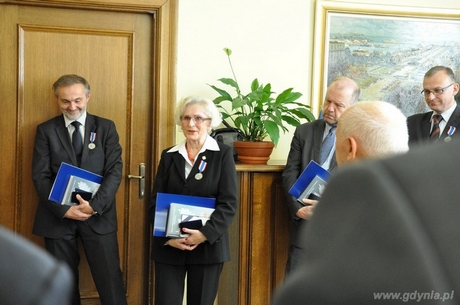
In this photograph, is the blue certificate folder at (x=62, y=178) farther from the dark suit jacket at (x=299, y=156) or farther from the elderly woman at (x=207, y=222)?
the dark suit jacket at (x=299, y=156)

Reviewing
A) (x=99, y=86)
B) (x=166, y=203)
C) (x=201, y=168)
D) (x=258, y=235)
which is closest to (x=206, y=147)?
(x=201, y=168)

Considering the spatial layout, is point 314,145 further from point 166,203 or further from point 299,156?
point 166,203

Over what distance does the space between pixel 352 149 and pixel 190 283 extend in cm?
197

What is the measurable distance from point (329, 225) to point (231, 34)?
4.53m

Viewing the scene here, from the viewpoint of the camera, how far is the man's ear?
2.04 m

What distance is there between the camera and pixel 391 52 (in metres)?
5.20

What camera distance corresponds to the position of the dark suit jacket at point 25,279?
0.47 metres

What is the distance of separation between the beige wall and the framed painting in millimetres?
96

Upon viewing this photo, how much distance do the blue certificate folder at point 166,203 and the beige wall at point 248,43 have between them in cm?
127

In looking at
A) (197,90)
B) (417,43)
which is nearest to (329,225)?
(197,90)

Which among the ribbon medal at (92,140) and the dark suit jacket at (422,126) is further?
the ribbon medal at (92,140)

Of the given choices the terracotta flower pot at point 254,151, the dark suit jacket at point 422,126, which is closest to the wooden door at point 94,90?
the terracotta flower pot at point 254,151

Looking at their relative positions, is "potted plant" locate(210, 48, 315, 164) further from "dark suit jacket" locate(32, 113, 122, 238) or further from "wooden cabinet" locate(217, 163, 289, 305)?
"dark suit jacket" locate(32, 113, 122, 238)

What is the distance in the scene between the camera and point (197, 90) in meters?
4.91
